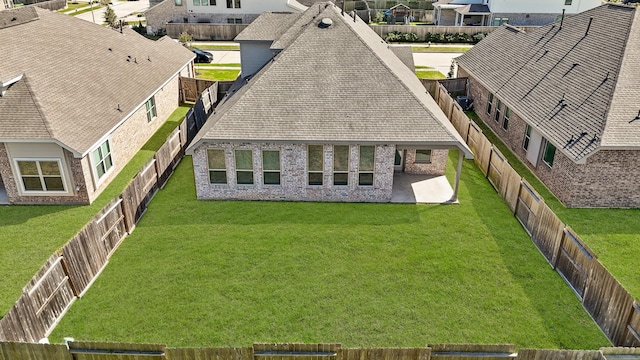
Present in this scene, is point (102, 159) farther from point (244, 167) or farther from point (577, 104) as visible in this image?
point (577, 104)

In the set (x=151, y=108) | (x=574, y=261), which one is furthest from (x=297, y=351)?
(x=151, y=108)

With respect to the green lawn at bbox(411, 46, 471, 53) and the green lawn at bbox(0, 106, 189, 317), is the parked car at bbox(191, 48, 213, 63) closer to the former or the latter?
the green lawn at bbox(411, 46, 471, 53)

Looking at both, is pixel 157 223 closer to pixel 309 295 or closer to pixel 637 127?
pixel 309 295

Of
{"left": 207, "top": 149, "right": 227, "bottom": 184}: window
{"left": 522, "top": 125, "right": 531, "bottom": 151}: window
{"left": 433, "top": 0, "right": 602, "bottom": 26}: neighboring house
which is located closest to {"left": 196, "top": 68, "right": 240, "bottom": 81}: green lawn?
{"left": 207, "top": 149, "right": 227, "bottom": 184}: window

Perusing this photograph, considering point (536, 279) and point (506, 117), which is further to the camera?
point (506, 117)

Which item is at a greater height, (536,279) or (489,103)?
(489,103)

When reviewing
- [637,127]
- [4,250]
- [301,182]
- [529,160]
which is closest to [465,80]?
[529,160]

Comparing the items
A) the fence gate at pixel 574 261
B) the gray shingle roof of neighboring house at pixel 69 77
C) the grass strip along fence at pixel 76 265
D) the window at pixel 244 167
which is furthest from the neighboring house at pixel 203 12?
the fence gate at pixel 574 261
